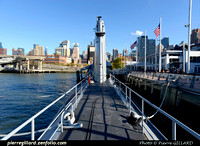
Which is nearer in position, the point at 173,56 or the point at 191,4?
the point at 191,4

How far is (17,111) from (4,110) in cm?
137

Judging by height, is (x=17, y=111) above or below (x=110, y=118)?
below

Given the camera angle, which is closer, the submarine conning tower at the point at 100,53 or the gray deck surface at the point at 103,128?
the gray deck surface at the point at 103,128

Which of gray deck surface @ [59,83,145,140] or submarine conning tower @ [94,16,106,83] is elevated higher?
submarine conning tower @ [94,16,106,83]

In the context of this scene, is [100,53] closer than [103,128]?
No

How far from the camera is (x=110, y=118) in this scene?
5.77 metres

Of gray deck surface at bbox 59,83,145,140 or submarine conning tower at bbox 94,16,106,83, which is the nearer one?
gray deck surface at bbox 59,83,145,140

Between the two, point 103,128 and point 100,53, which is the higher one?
point 100,53

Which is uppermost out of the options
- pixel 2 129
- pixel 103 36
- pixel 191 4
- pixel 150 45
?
pixel 150 45

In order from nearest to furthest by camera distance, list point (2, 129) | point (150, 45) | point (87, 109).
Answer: point (87, 109) → point (2, 129) → point (150, 45)

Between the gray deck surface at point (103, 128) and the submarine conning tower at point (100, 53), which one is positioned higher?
the submarine conning tower at point (100, 53)

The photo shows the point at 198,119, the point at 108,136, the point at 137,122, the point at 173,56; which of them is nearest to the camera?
the point at 108,136

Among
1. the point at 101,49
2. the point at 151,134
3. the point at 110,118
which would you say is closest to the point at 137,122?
the point at 151,134

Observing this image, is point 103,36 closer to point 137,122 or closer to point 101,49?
point 101,49
